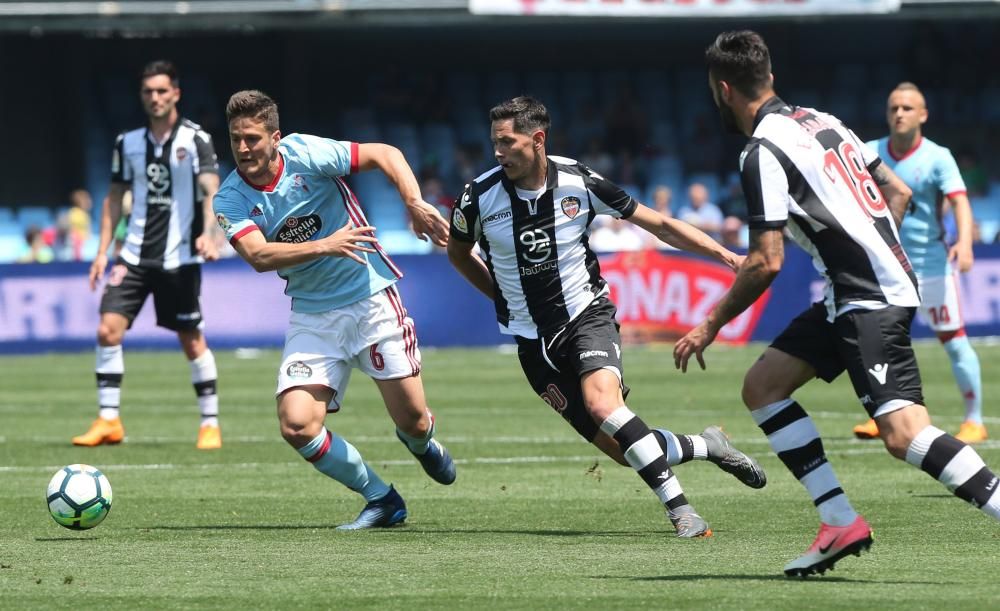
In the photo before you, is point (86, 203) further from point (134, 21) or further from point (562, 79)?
point (562, 79)

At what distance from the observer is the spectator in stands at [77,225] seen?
26781mm

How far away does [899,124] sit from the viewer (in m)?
11.8

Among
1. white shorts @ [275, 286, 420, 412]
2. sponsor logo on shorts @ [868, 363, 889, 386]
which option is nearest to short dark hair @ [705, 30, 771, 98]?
sponsor logo on shorts @ [868, 363, 889, 386]

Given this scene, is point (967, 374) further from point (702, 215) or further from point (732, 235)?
point (702, 215)

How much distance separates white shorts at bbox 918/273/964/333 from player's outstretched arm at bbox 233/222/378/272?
5182 mm

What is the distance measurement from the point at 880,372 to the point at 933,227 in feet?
20.0

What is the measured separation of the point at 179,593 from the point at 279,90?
92.5ft

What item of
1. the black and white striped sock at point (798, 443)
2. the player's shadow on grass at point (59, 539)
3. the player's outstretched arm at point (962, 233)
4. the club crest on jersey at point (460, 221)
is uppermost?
the club crest on jersey at point (460, 221)

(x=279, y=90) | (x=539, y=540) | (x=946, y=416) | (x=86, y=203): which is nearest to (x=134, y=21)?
(x=86, y=203)

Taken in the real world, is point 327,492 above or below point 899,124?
below

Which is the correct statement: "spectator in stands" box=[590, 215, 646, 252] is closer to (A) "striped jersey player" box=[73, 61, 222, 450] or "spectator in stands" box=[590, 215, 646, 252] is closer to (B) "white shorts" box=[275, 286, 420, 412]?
(A) "striped jersey player" box=[73, 61, 222, 450]

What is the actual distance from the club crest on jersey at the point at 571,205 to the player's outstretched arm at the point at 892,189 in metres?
1.52

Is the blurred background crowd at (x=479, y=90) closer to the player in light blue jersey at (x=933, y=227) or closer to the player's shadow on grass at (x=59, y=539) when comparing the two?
the player in light blue jersey at (x=933, y=227)

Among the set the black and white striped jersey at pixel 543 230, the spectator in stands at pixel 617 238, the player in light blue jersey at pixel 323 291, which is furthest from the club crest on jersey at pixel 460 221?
the spectator in stands at pixel 617 238
